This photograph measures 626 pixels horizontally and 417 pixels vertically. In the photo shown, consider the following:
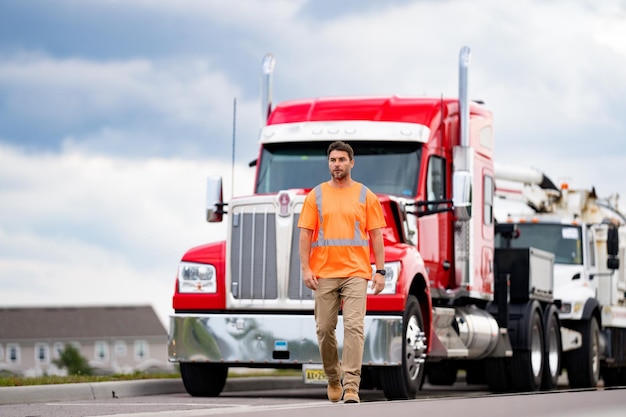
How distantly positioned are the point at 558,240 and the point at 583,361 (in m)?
2.32

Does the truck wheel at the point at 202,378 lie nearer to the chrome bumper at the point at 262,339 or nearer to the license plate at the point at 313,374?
the chrome bumper at the point at 262,339

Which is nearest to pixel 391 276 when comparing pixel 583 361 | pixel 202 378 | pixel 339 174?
pixel 202 378

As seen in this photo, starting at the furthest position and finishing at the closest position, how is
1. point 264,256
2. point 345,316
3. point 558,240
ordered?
1. point 558,240
2. point 264,256
3. point 345,316

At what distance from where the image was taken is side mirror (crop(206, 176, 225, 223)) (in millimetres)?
15375

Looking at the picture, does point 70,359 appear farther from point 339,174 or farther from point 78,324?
point 339,174

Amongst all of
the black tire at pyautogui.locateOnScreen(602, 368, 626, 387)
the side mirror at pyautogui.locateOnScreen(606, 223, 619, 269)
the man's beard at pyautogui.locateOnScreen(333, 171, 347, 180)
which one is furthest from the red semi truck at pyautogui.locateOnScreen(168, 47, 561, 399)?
the black tire at pyautogui.locateOnScreen(602, 368, 626, 387)

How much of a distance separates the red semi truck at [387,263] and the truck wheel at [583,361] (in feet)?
9.49

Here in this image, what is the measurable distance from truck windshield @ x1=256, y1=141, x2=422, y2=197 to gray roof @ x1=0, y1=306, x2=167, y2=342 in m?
122

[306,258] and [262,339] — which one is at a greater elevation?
[306,258]

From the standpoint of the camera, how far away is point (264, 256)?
14375 mm

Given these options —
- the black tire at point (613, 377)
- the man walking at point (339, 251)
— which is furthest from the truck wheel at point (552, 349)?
the man walking at point (339, 251)

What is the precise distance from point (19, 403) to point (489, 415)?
6.28 m

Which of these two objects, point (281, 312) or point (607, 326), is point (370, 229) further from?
point (607, 326)

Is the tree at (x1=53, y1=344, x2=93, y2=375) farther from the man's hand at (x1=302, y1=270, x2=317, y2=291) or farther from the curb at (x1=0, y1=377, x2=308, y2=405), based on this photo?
the man's hand at (x1=302, y1=270, x2=317, y2=291)
